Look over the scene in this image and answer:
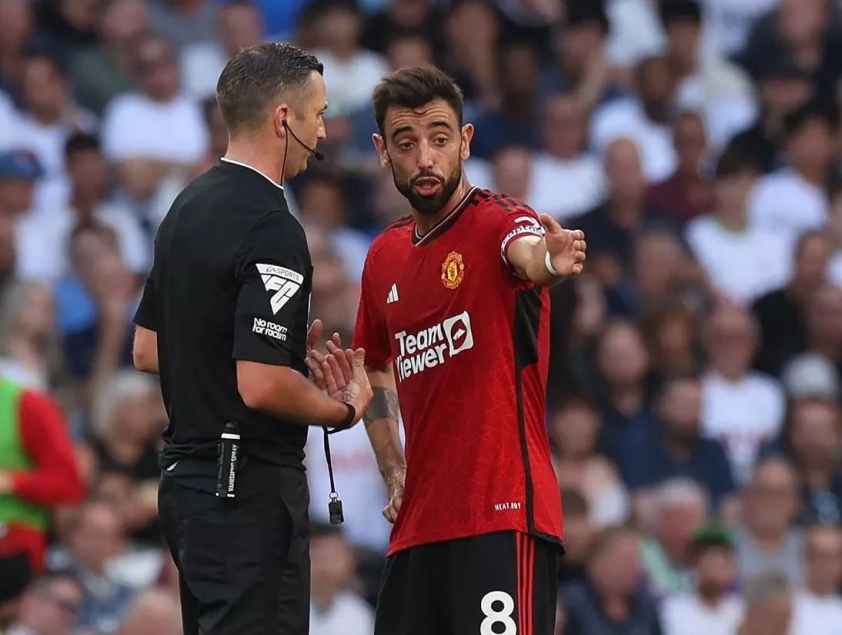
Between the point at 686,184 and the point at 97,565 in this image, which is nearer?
the point at 97,565

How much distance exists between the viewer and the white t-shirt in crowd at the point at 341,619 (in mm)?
9820

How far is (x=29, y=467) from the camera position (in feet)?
29.5

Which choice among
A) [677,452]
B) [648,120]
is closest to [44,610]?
[677,452]

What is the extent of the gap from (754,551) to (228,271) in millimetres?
6417

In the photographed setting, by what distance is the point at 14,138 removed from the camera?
1181 centimetres

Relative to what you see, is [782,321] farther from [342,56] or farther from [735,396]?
Result: [342,56]

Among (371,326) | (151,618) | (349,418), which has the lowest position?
(151,618)

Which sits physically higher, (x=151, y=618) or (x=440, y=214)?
(x=440, y=214)

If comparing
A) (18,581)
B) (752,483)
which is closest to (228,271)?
(18,581)

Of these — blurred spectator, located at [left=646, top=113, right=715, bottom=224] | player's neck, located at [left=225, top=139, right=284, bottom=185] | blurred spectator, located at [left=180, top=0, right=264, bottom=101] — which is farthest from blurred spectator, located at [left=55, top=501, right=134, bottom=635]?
blurred spectator, located at [left=646, top=113, right=715, bottom=224]

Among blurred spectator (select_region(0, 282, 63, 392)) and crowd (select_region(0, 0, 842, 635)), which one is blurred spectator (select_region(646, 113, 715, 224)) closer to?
crowd (select_region(0, 0, 842, 635))

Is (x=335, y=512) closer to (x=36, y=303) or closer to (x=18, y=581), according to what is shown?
(x=18, y=581)

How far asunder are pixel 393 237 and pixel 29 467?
10.3 ft

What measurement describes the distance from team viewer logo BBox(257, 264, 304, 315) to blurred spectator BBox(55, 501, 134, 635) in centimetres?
418
